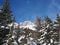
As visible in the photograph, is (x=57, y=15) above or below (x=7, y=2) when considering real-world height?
below

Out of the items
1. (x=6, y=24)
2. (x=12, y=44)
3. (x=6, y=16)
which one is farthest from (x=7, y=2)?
(x=12, y=44)

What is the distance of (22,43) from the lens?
30500mm

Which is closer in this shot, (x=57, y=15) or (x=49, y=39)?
(x=49, y=39)

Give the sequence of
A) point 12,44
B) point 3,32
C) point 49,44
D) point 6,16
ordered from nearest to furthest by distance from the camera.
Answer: point 12,44 → point 49,44 → point 3,32 → point 6,16

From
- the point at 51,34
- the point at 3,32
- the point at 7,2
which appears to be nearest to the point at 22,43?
the point at 3,32

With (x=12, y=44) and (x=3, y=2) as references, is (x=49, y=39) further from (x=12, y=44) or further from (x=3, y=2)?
(x=3, y=2)

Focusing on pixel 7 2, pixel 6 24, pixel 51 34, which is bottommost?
pixel 51 34

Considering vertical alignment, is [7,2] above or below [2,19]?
above

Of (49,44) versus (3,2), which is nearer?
(49,44)

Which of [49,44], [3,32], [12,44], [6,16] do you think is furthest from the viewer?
[6,16]

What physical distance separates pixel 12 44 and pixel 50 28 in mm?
7430

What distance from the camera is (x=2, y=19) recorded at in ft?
97.2

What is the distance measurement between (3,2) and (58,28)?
12174mm

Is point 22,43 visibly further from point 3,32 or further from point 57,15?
point 57,15
